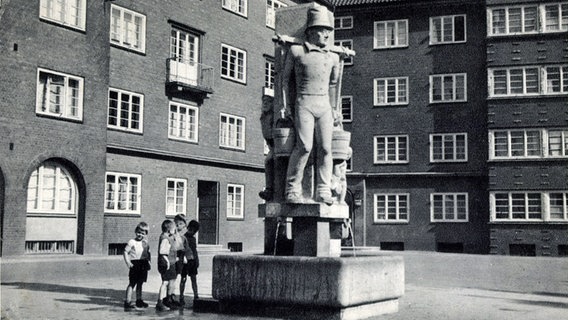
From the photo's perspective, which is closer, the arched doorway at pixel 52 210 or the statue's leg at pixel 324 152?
the statue's leg at pixel 324 152

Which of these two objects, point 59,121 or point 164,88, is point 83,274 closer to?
point 59,121

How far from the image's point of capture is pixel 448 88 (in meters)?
44.0

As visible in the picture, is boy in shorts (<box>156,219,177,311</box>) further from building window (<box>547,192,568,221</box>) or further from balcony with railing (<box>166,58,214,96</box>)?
building window (<box>547,192,568,221</box>)

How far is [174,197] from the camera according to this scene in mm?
31922

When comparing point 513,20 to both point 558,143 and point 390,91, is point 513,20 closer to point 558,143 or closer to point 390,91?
point 558,143

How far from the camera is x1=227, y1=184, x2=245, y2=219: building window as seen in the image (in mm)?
36094

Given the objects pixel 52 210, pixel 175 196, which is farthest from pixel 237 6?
pixel 52 210

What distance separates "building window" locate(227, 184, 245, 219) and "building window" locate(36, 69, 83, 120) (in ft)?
37.6

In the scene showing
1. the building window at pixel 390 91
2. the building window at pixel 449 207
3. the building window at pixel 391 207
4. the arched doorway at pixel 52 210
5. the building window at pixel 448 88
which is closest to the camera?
the arched doorway at pixel 52 210

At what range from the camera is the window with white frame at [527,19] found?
4009 centimetres

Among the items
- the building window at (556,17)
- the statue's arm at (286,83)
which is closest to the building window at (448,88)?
the building window at (556,17)

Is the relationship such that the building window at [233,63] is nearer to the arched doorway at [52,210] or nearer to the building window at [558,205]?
the arched doorway at [52,210]

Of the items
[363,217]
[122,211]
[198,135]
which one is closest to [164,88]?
[198,135]

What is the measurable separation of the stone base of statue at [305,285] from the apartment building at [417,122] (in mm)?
32769
